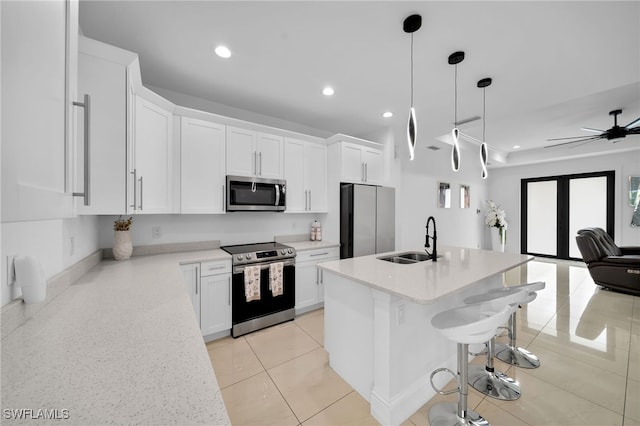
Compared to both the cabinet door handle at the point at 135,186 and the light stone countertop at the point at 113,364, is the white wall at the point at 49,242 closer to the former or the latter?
the light stone countertop at the point at 113,364

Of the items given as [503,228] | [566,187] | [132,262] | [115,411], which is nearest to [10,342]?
[115,411]

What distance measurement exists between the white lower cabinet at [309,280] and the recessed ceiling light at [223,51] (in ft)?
7.33

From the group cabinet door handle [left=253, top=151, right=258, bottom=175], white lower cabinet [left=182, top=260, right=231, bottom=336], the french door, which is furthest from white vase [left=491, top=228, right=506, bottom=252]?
white lower cabinet [left=182, top=260, right=231, bottom=336]

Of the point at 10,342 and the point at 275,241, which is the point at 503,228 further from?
the point at 10,342

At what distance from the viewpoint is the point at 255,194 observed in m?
3.01

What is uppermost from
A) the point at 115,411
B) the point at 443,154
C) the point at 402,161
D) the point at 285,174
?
the point at 443,154

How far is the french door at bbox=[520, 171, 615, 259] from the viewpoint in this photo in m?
5.63

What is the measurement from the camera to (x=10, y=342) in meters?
0.86

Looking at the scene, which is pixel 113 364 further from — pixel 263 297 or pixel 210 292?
pixel 263 297

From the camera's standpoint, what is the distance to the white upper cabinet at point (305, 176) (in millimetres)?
3357

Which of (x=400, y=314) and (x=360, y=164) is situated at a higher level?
(x=360, y=164)

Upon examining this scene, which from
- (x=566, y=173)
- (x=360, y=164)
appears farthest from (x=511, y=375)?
(x=566, y=173)

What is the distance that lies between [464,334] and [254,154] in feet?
9.03

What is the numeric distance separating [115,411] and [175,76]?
115 inches
